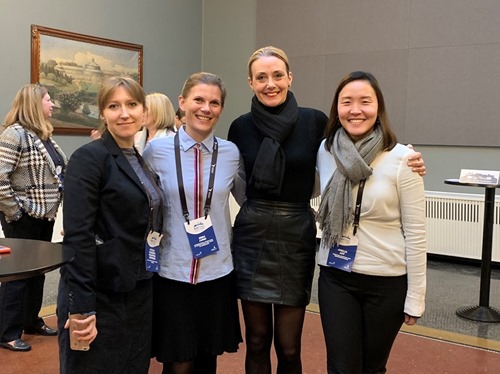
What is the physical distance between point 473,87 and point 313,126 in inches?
164

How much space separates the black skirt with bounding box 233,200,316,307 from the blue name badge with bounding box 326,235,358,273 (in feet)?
0.63

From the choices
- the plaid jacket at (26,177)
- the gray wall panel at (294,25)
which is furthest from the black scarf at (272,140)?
the gray wall panel at (294,25)

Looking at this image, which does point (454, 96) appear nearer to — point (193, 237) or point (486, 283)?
point (486, 283)

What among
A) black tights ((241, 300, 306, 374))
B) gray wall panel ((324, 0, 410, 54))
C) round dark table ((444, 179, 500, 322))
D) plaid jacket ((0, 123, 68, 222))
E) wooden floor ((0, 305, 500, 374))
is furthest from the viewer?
gray wall panel ((324, 0, 410, 54))

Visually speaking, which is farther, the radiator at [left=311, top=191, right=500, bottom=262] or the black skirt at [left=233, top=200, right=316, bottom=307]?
the radiator at [left=311, top=191, right=500, bottom=262]

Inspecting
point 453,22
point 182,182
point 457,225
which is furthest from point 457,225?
point 182,182

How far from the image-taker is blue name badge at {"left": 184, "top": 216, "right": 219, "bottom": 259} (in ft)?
6.57

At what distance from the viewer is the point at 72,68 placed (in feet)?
20.2

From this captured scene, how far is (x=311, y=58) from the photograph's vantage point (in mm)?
6836

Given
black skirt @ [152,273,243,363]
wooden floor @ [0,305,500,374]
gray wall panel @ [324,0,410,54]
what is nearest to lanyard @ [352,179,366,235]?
black skirt @ [152,273,243,363]

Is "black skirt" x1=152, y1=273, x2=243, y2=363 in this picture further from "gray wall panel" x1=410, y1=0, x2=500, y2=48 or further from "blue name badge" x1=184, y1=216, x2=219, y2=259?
"gray wall panel" x1=410, y1=0, x2=500, y2=48

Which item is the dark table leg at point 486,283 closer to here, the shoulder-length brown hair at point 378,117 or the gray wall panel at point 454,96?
the gray wall panel at point 454,96

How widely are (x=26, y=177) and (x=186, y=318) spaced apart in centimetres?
177

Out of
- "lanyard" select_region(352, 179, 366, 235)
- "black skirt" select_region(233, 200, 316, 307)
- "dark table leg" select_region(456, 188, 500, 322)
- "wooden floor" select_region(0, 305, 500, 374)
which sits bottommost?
"wooden floor" select_region(0, 305, 500, 374)
